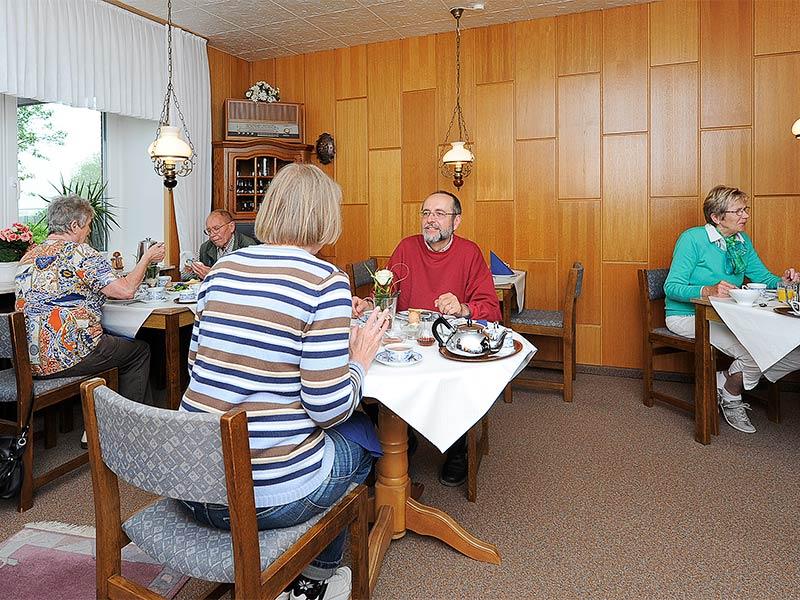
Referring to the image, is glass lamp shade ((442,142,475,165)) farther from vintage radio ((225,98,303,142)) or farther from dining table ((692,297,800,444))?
dining table ((692,297,800,444))

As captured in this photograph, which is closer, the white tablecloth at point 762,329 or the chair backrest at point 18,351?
the chair backrest at point 18,351

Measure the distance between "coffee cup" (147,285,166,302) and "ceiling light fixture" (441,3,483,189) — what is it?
7.95 ft

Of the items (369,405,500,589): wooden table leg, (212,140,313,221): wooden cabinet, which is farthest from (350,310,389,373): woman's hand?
(212,140,313,221): wooden cabinet

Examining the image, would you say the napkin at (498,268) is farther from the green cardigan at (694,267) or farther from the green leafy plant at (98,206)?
the green leafy plant at (98,206)

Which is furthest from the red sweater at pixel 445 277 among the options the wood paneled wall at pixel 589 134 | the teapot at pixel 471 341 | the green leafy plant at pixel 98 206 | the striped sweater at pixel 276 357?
the green leafy plant at pixel 98 206

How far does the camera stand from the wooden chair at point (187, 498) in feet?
3.74

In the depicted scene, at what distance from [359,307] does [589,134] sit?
10.3 feet

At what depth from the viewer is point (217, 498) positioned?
117cm

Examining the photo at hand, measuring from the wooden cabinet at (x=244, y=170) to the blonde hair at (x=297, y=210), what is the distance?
4102 millimetres

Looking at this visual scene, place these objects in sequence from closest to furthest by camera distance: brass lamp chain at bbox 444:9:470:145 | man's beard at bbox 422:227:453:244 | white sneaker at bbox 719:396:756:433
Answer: man's beard at bbox 422:227:453:244 → white sneaker at bbox 719:396:756:433 → brass lamp chain at bbox 444:9:470:145

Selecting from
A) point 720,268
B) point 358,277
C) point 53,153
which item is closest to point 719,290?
point 720,268

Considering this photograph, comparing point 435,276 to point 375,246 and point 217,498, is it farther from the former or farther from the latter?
point 375,246

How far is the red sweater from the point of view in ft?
9.75

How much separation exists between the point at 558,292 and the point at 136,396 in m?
3.31
